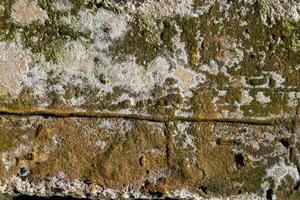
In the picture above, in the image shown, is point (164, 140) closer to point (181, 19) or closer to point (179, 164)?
point (179, 164)

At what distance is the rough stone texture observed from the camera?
10.2ft

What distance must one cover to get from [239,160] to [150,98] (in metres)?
0.48

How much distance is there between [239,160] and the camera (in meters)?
3.12

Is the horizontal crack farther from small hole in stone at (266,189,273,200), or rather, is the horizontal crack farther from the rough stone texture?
small hole in stone at (266,189,273,200)

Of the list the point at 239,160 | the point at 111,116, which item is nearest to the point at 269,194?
the point at 239,160

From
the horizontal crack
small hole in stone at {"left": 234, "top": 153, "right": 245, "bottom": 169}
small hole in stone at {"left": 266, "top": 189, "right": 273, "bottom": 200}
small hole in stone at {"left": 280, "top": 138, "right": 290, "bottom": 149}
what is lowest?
small hole in stone at {"left": 266, "top": 189, "right": 273, "bottom": 200}

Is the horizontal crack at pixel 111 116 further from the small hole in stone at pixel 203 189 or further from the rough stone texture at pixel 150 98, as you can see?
the small hole in stone at pixel 203 189

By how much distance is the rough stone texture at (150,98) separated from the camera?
10.2ft

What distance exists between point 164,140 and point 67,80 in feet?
1.67

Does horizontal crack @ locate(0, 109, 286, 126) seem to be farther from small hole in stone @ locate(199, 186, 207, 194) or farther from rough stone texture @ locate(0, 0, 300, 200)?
small hole in stone @ locate(199, 186, 207, 194)

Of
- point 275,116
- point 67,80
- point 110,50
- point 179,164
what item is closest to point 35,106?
point 67,80

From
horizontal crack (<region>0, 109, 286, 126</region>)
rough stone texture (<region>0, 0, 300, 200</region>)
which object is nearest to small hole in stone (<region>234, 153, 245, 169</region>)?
rough stone texture (<region>0, 0, 300, 200</region>)

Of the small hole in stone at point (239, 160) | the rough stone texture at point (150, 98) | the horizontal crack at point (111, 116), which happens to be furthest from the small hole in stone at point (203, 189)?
the horizontal crack at point (111, 116)

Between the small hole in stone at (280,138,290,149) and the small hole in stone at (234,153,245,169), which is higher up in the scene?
the small hole in stone at (280,138,290,149)
